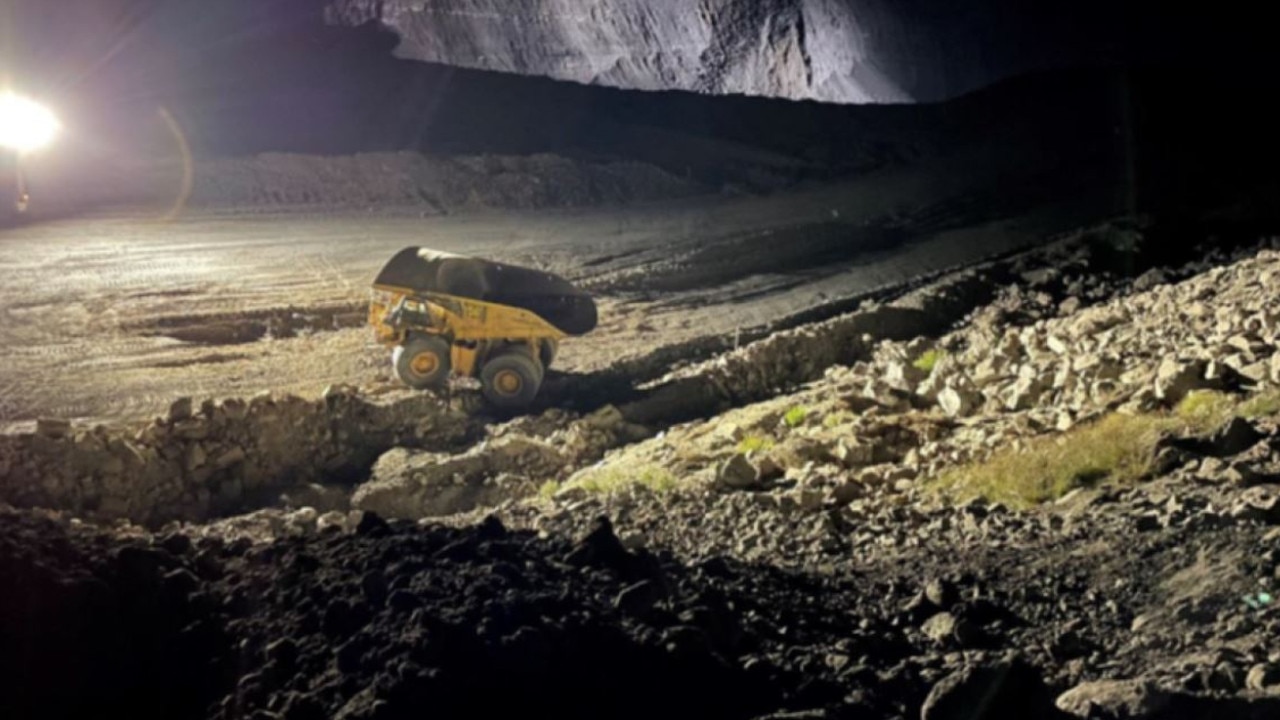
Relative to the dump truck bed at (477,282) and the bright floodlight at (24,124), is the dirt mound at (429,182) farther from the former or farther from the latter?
the dump truck bed at (477,282)

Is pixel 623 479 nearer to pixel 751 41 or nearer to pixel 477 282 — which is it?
pixel 477 282

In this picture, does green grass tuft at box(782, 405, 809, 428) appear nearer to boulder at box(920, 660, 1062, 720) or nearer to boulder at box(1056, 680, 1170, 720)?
boulder at box(1056, 680, 1170, 720)

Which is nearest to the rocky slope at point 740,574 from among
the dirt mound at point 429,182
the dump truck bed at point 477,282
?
the dump truck bed at point 477,282

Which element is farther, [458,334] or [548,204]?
[548,204]

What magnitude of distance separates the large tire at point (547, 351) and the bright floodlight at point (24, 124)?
1082cm

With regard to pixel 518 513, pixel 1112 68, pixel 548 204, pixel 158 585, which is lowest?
pixel 518 513

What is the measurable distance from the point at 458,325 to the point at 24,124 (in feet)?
38.7

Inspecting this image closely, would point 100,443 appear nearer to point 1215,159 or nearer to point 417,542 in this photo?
point 417,542

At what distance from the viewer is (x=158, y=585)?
622cm

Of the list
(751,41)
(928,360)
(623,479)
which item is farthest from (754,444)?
(751,41)

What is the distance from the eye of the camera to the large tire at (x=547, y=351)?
48.5 ft

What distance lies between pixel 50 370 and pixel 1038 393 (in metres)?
9.63

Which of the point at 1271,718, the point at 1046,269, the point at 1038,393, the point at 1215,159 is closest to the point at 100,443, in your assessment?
the point at 1038,393

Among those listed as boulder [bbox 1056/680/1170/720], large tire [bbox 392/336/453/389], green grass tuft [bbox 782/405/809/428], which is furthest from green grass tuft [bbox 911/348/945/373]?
boulder [bbox 1056/680/1170/720]
